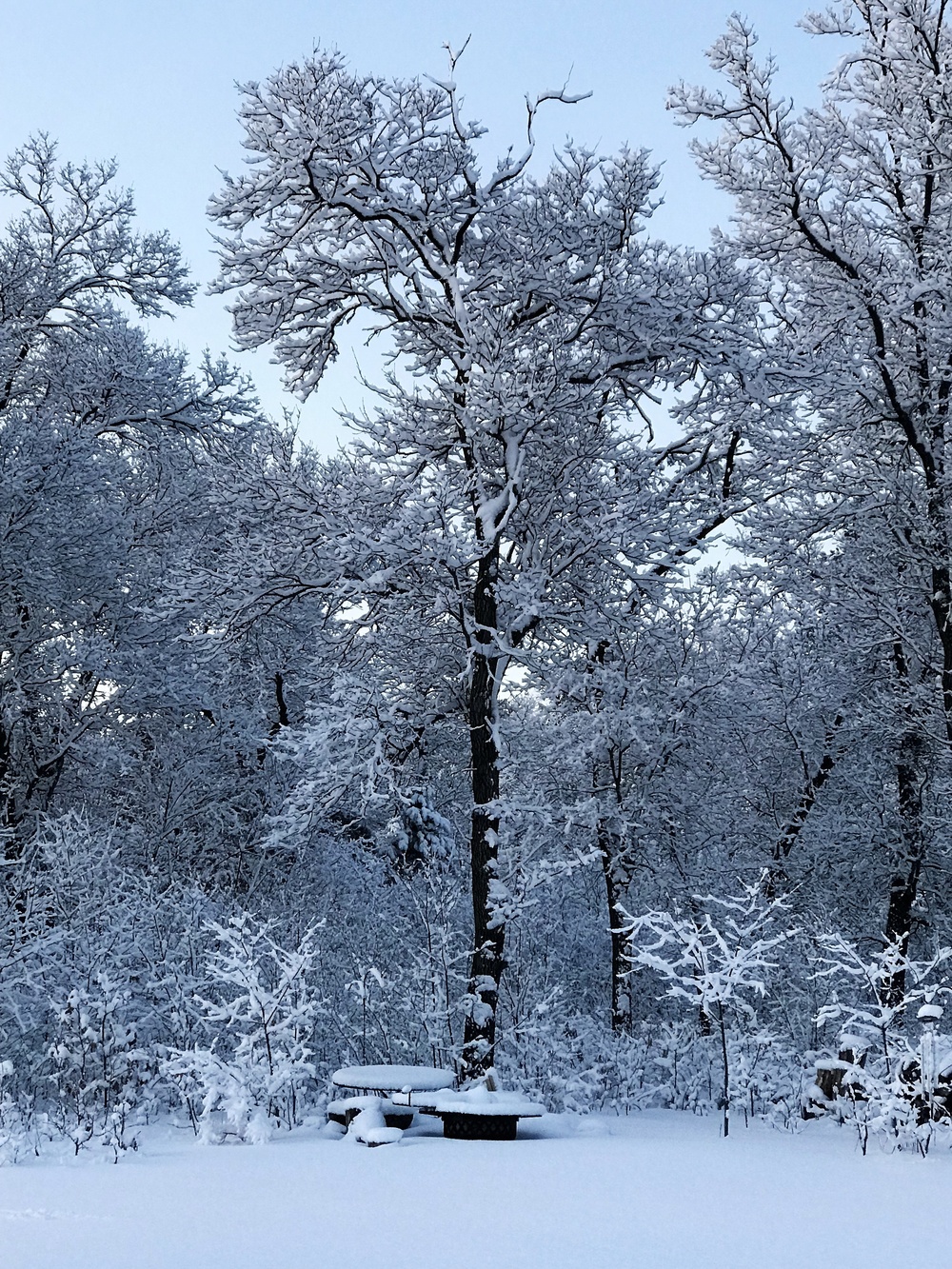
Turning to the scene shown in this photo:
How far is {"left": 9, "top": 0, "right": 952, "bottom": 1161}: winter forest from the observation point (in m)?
9.09

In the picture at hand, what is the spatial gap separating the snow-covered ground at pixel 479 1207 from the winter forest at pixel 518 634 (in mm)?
883

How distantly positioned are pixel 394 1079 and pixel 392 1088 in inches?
2.8

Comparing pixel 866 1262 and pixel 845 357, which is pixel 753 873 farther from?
pixel 866 1262

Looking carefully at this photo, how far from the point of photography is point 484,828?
9.66m

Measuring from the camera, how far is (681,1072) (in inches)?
428

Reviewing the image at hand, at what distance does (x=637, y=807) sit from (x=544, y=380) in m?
4.90

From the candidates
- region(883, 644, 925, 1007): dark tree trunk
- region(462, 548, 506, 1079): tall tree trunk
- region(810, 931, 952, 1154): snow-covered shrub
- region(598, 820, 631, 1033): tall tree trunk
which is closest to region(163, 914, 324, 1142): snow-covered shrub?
region(462, 548, 506, 1079): tall tree trunk

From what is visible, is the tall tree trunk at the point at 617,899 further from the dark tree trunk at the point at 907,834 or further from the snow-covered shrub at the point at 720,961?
the dark tree trunk at the point at 907,834

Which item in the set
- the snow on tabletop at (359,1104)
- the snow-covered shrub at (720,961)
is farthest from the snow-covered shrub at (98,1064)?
the snow-covered shrub at (720,961)

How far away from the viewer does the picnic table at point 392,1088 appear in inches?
302

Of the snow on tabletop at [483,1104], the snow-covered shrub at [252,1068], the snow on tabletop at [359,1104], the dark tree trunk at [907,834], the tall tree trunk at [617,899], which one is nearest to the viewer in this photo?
the snow-covered shrub at [252,1068]

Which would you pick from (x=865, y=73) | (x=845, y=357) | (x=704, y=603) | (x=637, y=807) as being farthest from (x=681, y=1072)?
(x=865, y=73)

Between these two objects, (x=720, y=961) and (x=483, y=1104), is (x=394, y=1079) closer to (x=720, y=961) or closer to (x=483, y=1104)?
(x=483, y=1104)

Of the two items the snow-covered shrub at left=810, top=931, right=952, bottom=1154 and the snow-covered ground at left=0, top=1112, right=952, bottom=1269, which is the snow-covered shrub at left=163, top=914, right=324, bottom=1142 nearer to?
the snow-covered ground at left=0, top=1112, right=952, bottom=1269
